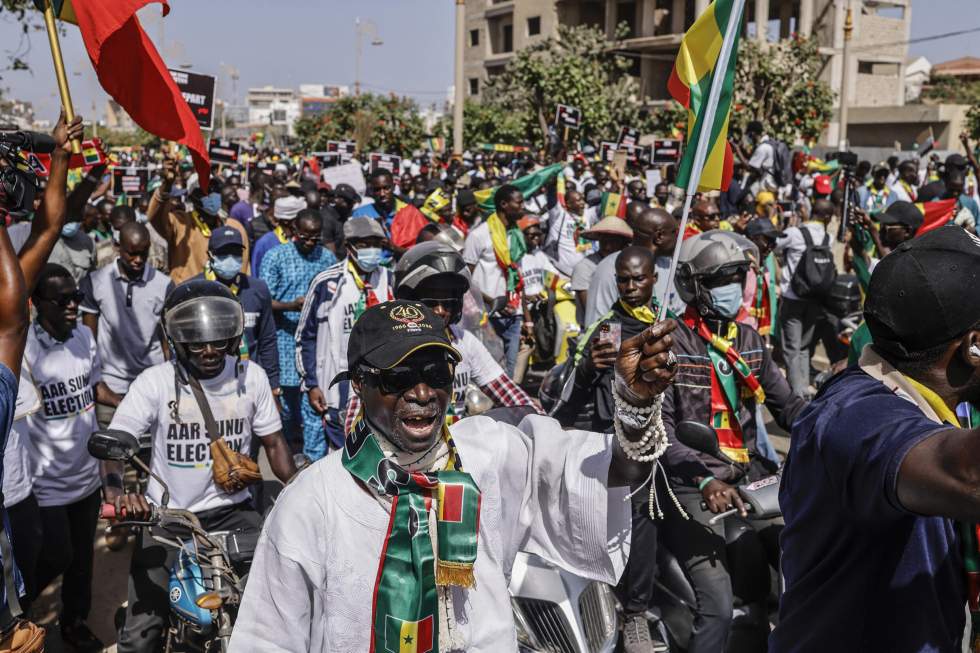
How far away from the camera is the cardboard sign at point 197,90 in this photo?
8.04 meters

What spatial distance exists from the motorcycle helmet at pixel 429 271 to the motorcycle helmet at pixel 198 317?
1.03 meters

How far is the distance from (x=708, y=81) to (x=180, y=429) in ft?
8.79

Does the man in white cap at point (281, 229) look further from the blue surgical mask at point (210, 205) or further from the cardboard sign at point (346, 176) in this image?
the cardboard sign at point (346, 176)

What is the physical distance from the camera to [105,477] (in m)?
3.89

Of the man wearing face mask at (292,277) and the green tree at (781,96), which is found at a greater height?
the green tree at (781,96)

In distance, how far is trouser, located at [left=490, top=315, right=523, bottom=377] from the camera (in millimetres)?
8383

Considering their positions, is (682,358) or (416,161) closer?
(682,358)

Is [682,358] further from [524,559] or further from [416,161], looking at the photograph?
[416,161]

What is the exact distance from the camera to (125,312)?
634 cm

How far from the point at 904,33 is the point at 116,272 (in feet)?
186

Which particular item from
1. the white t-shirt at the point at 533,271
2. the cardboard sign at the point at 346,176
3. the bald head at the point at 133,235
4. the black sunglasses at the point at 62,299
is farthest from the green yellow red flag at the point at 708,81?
the cardboard sign at the point at 346,176

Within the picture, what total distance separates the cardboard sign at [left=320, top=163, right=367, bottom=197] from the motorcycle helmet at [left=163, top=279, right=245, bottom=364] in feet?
31.2

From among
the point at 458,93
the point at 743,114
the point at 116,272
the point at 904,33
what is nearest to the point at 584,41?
the point at 743,114

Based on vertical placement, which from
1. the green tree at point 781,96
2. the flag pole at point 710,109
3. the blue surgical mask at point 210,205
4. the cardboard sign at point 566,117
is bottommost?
the blue surgical mask at point 210,205
